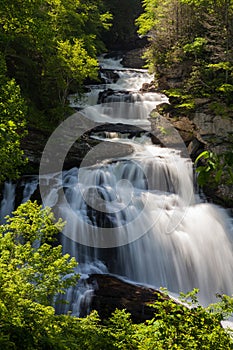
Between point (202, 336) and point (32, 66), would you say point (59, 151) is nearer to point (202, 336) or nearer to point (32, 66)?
point (32, 66)

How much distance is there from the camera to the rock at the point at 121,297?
298 inches

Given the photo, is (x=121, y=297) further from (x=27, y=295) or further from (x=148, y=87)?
(x=148, y=87)

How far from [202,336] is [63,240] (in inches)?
291

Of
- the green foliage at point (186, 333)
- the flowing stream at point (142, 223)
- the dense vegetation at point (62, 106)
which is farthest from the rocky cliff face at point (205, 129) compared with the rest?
the green foliage at point (186, 333)

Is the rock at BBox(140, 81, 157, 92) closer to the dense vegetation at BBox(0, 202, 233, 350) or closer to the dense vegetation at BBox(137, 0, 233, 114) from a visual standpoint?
the dense vegetation at BBox(137, 0, 233, 114)

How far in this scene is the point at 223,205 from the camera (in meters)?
13.0

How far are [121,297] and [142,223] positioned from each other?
372 centimetres

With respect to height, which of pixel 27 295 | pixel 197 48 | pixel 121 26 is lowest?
pixel 27 295

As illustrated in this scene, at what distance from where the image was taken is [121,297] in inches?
319

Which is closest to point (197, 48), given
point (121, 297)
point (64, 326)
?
point (121, 297)

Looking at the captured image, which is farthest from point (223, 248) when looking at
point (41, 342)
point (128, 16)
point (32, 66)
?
point (128, 16)

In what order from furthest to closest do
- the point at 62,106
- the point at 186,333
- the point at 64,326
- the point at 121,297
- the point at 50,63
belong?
the point at 62,106 < the point at 50,63 < the point at 121,297 < the point at 64,326 < the point at 186,333

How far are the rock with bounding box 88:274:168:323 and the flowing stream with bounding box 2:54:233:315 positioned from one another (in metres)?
0.34

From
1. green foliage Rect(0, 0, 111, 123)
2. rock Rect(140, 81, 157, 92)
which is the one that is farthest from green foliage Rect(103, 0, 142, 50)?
green foliage Rect(0, 0, 111, 123)
